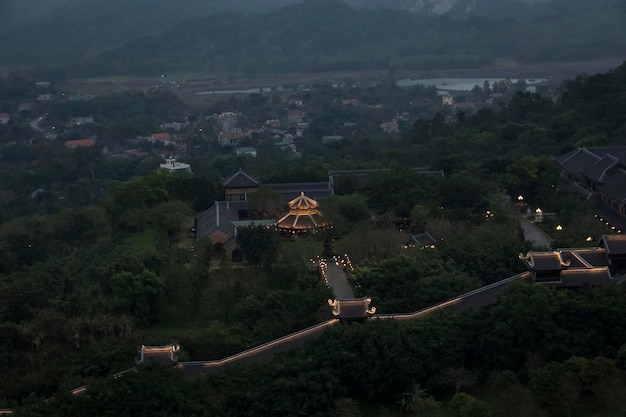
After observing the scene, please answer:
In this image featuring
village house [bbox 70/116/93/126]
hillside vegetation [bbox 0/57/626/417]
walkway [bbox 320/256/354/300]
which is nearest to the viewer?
hillside vegetation [bbox 0/57/626/417]

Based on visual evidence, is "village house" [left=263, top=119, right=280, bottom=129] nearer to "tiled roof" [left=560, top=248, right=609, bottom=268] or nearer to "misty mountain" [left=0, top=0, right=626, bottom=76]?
"misty mountain" [left=0, top=0, right=626, bottom=76]

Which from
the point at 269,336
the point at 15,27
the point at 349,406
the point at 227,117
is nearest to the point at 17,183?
the point at 227,117

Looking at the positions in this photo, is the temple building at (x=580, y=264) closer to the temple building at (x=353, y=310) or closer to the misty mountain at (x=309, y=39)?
the temple building at (x=353, y=310)

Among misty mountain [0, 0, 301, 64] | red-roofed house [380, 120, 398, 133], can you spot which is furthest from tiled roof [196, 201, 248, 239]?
misty mountain [0, 0, 301, 64]

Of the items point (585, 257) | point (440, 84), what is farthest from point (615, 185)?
point (440, 84)

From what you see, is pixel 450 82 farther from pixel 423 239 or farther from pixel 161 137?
pixel 423 239

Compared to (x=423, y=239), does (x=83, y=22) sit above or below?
below

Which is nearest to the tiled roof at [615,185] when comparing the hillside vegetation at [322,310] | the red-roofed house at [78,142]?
the hillside vegetation at [322,310]

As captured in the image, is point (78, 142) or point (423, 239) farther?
point (78, 142)
